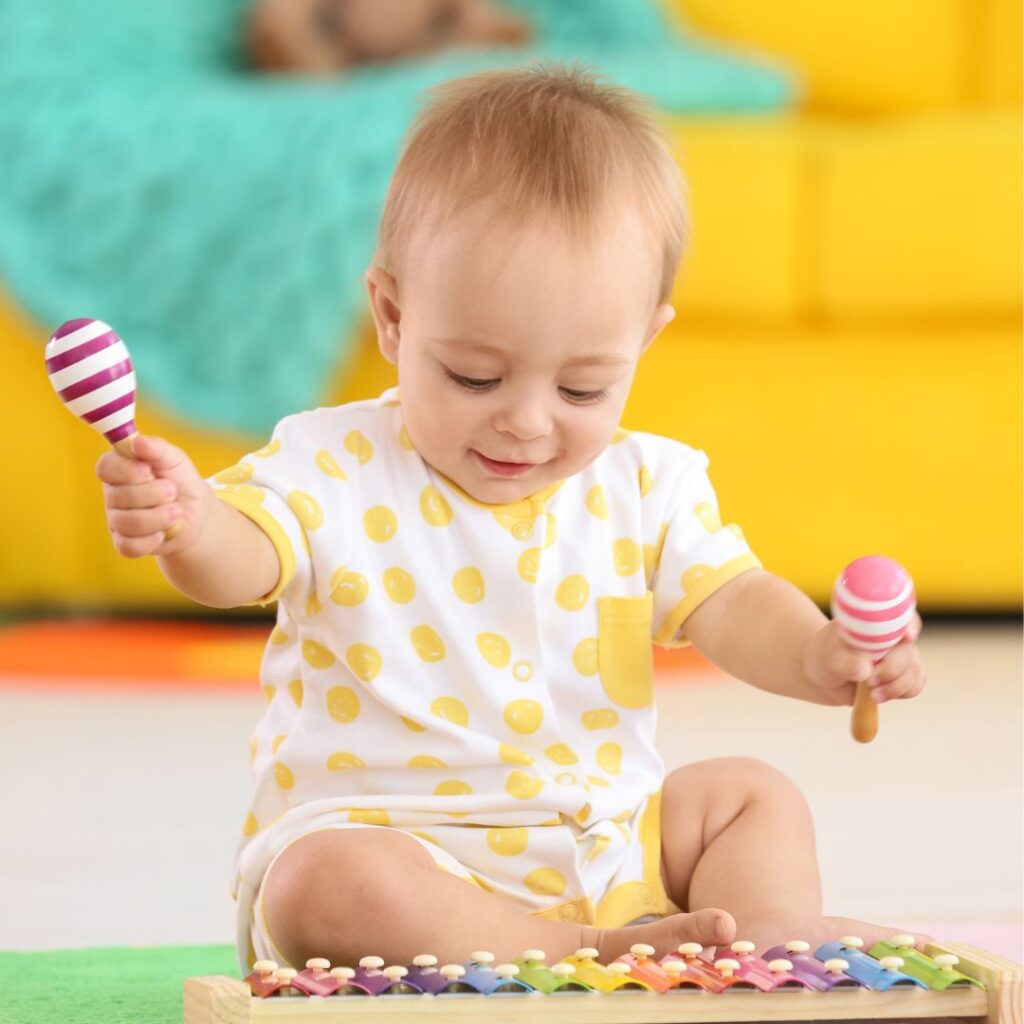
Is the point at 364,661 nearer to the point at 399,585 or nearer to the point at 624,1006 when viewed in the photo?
the point at 399,585

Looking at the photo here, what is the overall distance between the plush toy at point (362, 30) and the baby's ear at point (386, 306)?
57.6 inches

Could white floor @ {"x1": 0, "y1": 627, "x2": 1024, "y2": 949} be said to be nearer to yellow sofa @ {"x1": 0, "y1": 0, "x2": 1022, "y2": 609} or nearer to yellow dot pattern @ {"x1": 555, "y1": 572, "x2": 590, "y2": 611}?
yellow sofa @ {"x1": 0, "y1": 0, "x2": 1022, "y2": 609}

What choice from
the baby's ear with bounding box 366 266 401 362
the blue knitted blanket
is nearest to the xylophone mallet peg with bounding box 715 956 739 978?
the baby's ear with bounding box 366 266 401 362

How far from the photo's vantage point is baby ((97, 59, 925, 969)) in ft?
2.62

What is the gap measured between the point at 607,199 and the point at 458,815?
0.95 ft

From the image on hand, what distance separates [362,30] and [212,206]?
0.58m

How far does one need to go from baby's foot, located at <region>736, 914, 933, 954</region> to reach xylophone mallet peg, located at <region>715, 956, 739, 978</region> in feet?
0.20

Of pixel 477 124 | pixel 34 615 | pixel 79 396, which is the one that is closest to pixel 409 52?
pixel 34 615

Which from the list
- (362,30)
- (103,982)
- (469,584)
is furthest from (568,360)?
(362,30)

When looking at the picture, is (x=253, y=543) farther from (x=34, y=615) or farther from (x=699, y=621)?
(x=34, y=615)

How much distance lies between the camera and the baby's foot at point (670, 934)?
760mm

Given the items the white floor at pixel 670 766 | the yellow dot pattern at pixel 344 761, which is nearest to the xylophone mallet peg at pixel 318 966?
the yellow dot pattern at pixel 344 761

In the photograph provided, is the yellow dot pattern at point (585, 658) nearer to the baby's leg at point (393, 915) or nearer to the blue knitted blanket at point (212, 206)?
the baby's leg at point (393, 915)

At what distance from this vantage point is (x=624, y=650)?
89 cm
